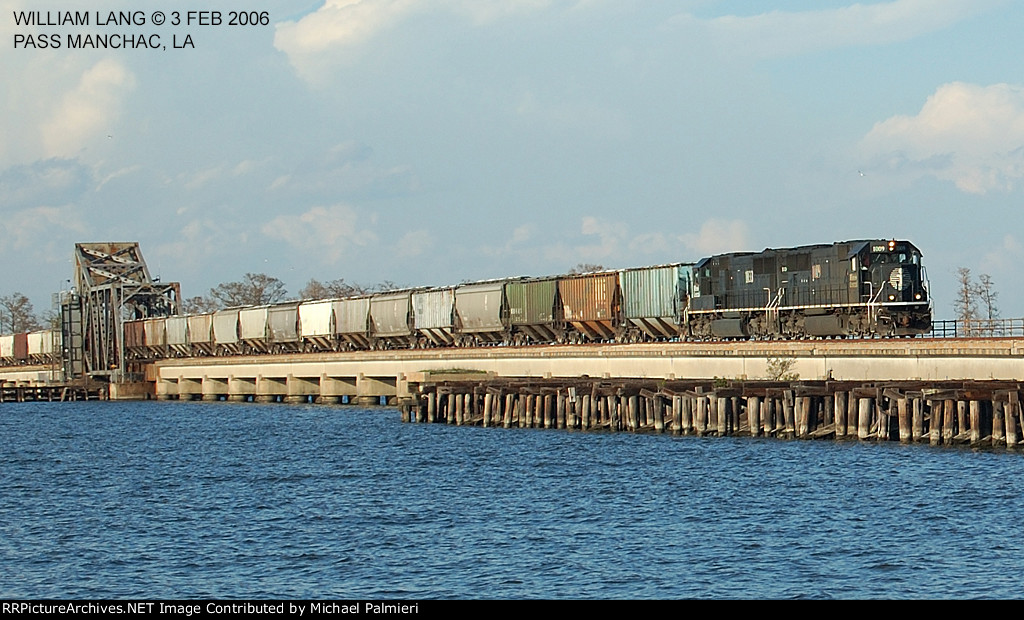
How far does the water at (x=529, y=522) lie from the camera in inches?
831

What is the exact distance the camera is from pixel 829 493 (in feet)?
96.4

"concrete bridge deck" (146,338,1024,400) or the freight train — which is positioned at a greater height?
the freight train

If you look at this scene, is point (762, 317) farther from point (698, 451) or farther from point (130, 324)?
point (130, 324)

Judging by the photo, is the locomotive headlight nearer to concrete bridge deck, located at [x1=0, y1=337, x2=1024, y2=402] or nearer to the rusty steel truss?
concrete bridge deck, located at [x1=0, y1=337, x2=1024, y2=402]

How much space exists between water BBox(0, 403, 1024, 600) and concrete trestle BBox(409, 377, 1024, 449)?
87 cm

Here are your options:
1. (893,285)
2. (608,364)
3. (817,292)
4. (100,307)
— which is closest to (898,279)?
(893,285)

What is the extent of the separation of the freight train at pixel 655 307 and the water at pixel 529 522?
10654 mm

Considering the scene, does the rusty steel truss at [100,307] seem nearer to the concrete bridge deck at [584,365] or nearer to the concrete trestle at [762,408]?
the concrete bridge deck at [584,365]

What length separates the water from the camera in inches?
831

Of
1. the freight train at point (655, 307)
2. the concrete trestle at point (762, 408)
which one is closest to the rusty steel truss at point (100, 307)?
the freight train at point (655, 307)

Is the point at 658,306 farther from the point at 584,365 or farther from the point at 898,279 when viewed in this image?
the point at 898,279

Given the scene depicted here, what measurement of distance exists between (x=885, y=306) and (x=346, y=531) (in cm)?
2728

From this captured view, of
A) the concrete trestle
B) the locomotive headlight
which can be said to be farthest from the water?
the locomotive headlight
